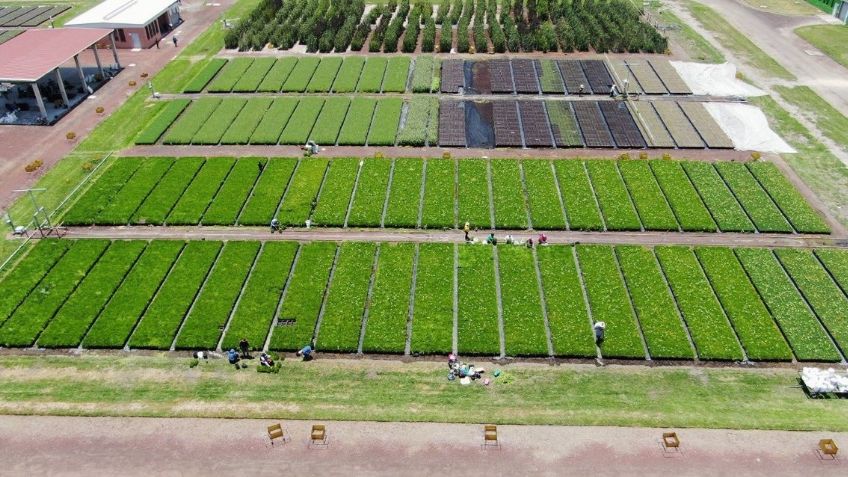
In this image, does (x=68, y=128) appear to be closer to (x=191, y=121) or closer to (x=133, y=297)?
→ (x=191, y=121)

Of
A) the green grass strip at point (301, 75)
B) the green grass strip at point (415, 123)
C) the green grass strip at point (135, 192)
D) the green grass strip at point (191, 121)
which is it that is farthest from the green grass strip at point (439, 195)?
the green grass strip at point (191, 121)

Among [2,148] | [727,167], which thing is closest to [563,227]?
[727,167]

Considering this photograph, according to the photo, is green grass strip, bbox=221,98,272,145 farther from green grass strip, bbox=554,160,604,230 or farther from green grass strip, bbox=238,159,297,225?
green grass strip, bbox=554,160,604,230

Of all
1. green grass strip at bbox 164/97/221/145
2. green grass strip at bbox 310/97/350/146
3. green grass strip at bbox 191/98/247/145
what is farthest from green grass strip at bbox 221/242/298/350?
green grass strip at bbox 164/97/221/145

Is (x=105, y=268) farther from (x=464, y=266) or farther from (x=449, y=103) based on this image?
(x=449, y=103)

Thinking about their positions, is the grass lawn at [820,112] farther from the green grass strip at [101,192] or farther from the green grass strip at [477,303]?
the green grass strip at [101,192]

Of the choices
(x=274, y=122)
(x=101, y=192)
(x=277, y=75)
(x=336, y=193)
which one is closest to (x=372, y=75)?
(x=277, y=75)
